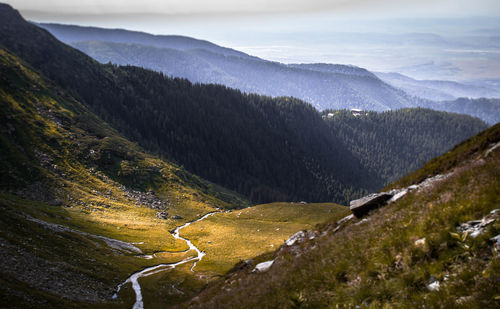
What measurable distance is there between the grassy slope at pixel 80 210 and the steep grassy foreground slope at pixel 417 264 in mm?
28106

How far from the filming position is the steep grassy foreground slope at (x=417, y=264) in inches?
265

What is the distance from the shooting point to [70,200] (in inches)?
3799

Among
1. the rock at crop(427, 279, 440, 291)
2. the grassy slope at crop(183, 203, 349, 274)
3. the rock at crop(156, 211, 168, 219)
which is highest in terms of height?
the rock at crop(427, 279, 440, 291)

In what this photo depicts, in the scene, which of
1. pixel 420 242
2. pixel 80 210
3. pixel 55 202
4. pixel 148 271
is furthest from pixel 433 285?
pixel 55 202

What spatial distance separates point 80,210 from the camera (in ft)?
302

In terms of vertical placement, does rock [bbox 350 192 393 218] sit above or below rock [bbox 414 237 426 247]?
below

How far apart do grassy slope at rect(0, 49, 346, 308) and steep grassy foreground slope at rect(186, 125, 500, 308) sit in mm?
28106

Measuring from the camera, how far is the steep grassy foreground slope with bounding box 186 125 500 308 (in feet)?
22.1

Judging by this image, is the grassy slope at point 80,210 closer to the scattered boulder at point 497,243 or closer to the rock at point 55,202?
the rock at point 55,202

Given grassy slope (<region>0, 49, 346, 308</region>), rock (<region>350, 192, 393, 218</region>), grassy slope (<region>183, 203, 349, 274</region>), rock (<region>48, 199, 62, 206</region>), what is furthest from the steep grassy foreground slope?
rock (<region>48, 199, 62, 206</region>)

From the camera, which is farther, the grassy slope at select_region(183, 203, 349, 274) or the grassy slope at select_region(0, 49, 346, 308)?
the grassy slope at select_region(183, 203, 349, 274)

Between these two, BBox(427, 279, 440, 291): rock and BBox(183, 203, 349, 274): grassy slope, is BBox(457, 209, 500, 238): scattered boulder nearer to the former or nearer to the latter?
BBox(427, 279, 440, 291): rock

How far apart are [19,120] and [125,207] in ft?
211

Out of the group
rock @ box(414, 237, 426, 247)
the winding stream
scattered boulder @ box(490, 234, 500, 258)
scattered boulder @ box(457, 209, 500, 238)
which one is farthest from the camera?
the winding stream
